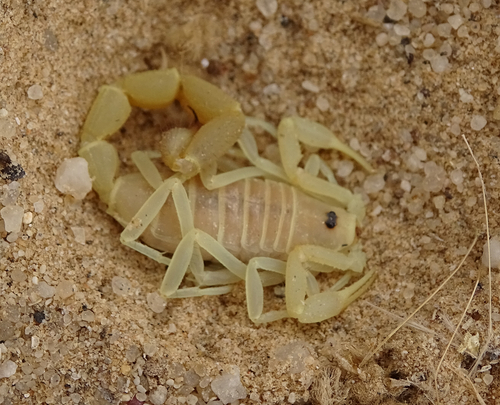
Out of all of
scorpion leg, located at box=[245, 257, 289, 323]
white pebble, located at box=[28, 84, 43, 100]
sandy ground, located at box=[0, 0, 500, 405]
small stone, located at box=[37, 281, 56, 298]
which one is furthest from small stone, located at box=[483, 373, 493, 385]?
white pebble, located at box=[28, 84, 43, 100]

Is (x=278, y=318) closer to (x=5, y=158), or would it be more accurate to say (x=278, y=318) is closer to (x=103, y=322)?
(x=103, y=322)

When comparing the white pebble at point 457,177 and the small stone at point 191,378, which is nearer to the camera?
the small stone at point 191,378

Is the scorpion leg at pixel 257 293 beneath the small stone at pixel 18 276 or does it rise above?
beneath

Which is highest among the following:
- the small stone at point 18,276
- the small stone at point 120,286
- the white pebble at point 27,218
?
the white pebble at point 27,218

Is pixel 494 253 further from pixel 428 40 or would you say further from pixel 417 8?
pixel 417 8

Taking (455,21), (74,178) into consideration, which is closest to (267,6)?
(455,21)

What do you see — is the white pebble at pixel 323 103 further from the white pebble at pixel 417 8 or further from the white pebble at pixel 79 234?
the white pebble at pixel 79 234

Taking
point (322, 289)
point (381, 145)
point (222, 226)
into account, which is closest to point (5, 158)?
point (222, 226)

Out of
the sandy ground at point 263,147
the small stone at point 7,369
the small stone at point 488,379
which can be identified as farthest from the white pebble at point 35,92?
the small stone at point 488,379

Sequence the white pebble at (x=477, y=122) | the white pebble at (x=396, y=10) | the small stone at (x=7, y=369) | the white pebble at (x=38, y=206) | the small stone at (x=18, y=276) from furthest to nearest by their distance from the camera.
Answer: the white pebble at (x=396, y=10) < the white pebble at (x=477, y=122) < the white pebble at (x=38, y=206) < the small stone at (x=18, y=276) < the small stone at (x=7, y=369)
